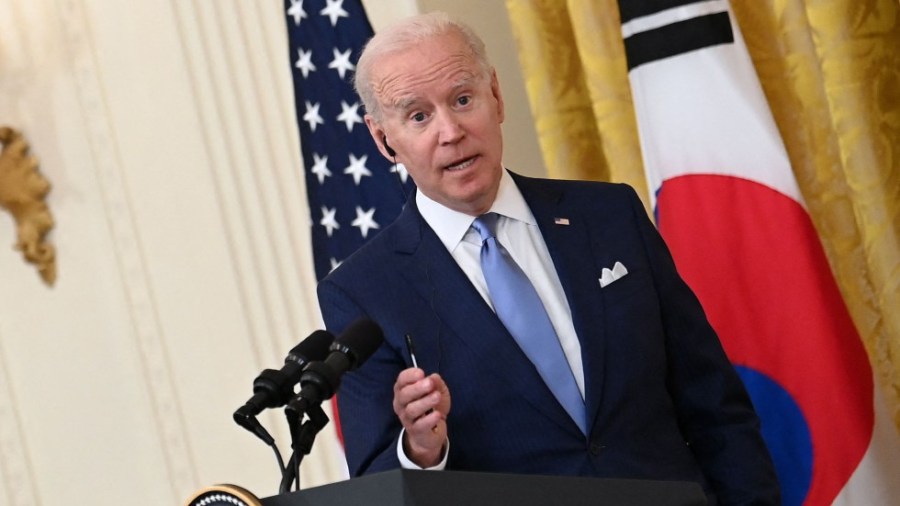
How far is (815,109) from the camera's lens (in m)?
3.53

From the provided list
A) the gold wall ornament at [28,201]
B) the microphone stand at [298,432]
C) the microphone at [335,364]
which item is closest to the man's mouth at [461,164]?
the microphone at [335,364]

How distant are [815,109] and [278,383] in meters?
2.10

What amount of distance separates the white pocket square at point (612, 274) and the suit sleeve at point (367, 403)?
431 millimetres

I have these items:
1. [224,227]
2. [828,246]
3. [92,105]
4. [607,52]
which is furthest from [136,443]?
[828,246]

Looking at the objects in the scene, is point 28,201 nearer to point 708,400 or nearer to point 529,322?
point 529,322

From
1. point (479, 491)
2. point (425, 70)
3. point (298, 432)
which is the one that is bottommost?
point (479, 491)

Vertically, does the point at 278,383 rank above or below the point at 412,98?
below

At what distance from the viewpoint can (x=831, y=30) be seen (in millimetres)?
3311

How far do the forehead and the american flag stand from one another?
1506 mm

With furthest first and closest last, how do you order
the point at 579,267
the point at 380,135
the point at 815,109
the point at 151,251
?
1. the point at 151,251
2. the point at 815,109
3. the point at 380,135
4. the point at 579,267

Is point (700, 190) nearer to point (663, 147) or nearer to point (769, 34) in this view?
point (663, 147)

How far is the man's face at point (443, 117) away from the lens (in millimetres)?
2547

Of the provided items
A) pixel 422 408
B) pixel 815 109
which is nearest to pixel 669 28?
pixel 815 109

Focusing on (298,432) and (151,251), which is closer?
(298,432)
